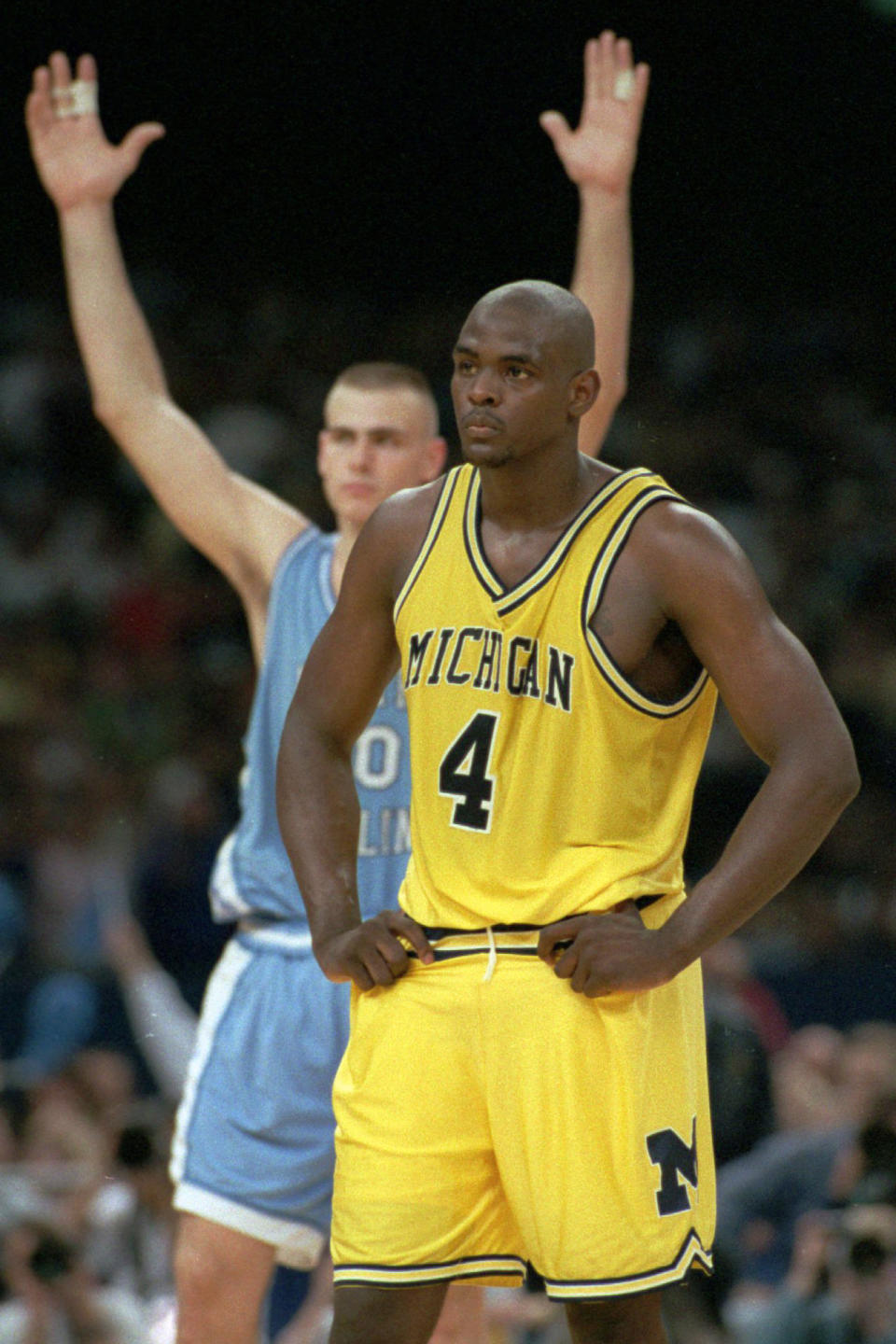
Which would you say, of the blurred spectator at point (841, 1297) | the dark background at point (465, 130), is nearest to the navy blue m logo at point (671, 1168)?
the blurred spectator at point (841, 1297)

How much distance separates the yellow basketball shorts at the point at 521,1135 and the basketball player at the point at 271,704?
2.78 feet

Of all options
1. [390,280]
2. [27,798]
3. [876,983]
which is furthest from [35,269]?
[876,983]

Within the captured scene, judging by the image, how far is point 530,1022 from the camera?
2.30 meters

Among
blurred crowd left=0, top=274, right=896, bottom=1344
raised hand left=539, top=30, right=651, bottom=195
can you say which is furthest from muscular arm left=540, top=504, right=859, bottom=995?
blurred crowd left=0, top=274, right=896, bottom=1344

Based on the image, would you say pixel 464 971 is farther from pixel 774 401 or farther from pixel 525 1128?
pixel 774 401

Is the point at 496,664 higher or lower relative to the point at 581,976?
higher

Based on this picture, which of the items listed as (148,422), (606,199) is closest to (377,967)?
(148,422)

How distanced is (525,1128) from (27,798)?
4687 millimetres

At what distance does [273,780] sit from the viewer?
133 inches

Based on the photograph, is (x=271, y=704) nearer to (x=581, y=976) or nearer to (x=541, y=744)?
(x=541, y=744)

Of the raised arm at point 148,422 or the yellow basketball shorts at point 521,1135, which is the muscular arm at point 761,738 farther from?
the raised arm at point 148,422

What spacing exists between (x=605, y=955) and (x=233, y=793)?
4.48 meters

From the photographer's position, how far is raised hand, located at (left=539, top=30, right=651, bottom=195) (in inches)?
145

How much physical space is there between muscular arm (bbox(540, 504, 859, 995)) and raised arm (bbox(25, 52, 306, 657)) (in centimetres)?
139
